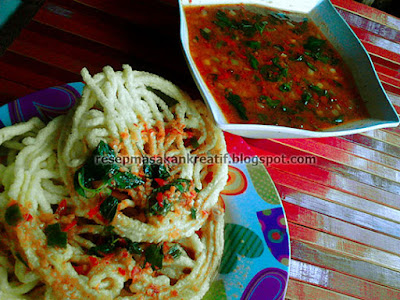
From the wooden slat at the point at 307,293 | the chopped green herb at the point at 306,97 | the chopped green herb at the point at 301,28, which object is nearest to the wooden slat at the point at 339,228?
the wooden slat at the point at 307,293

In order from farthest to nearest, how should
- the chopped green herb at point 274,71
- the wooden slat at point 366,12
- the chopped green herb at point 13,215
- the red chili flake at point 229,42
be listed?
1. the wooden slat at point 366,12
2. the red chili flake at point 229,42
3. the chopped green herb at point 274,71
4. the chopped green herb at point 13,215

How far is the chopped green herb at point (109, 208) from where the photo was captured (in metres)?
1.85

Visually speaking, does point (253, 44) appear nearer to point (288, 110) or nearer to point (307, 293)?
point (288, 110)

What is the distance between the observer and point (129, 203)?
1.94 metres

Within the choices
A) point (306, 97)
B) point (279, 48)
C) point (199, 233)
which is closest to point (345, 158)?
point (306, 97)

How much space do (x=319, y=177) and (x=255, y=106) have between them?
0.75 m

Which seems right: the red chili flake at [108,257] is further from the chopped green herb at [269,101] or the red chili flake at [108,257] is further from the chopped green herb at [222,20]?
the chopped green herb at [222,20]

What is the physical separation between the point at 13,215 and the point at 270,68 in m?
2.03

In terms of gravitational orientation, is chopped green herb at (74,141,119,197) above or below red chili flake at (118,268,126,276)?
above

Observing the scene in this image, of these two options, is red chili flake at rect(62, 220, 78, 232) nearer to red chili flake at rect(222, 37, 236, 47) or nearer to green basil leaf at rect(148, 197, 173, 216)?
green basil leaf at rect(148, 197, 173, 216)

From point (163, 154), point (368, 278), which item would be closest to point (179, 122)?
point (163, 154)

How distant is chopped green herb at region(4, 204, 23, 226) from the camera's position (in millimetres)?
1741

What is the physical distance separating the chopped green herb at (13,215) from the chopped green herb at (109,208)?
15.1 inches

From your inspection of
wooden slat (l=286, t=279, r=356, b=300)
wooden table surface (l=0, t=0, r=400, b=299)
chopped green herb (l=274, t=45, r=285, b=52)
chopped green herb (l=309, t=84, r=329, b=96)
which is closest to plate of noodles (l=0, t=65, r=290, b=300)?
wooden slat (l=286, t=279, r=356, b=300)
